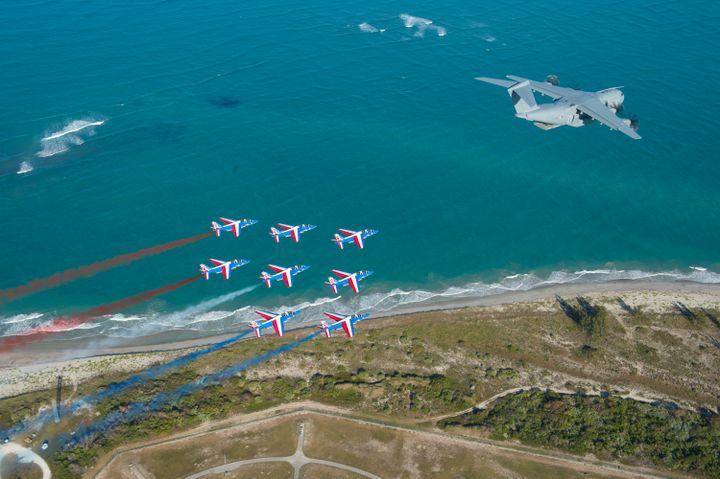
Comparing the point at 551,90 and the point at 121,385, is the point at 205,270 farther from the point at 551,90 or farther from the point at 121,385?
the point at 551,90

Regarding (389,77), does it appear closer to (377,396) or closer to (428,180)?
(428,180)

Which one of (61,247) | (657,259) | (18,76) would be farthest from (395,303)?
(18,76)

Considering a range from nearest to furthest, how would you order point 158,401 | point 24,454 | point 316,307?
point 24,454 → point 158,401 → point 316,307

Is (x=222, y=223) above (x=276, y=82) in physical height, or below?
below

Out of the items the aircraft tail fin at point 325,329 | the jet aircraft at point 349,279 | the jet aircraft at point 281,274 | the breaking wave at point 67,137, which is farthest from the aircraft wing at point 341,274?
the breaking wave at point 67,137

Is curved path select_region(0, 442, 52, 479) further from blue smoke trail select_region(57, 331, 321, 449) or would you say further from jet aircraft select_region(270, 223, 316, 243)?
jet aircraft select_region(270, 223, 316, 243)

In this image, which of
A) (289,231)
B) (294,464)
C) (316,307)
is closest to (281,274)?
(316,307)
